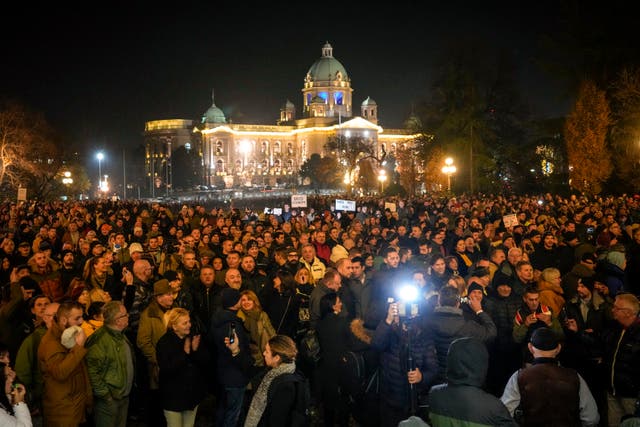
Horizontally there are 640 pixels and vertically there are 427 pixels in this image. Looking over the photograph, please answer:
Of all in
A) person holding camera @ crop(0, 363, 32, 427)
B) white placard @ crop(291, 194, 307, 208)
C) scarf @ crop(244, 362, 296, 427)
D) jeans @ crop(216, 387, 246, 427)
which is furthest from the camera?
white placard @ crop(291, 194, 307, 208)

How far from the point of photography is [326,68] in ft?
447

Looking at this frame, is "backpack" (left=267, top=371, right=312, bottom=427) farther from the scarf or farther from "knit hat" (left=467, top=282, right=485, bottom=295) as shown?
"knit hat" (left=467, top=282, right=485, bottom=295)

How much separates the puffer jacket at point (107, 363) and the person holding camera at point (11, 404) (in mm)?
1364

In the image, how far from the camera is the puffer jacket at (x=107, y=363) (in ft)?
19.1

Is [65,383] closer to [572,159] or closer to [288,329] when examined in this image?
[288,329]

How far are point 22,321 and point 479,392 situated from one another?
535cm

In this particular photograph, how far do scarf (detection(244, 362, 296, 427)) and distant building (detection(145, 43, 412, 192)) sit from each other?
11297cm

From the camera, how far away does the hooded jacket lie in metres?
3.95

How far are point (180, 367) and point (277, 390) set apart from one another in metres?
1.44

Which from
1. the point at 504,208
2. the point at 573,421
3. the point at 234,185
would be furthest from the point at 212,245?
the point at 234,185

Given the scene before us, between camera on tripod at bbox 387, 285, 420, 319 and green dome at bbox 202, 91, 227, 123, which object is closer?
camera on tripod at bbox 387, 285, 420, 319

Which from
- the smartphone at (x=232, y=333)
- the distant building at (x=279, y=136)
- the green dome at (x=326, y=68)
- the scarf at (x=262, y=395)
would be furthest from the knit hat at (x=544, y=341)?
the green dome at (x=326, y=68)

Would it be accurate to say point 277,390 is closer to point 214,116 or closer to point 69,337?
point 69,337

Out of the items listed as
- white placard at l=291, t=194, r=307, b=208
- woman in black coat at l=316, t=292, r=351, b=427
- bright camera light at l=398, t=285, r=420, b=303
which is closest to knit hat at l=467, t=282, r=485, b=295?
woman in black coat at l=316, t=292, r=351, b=427
